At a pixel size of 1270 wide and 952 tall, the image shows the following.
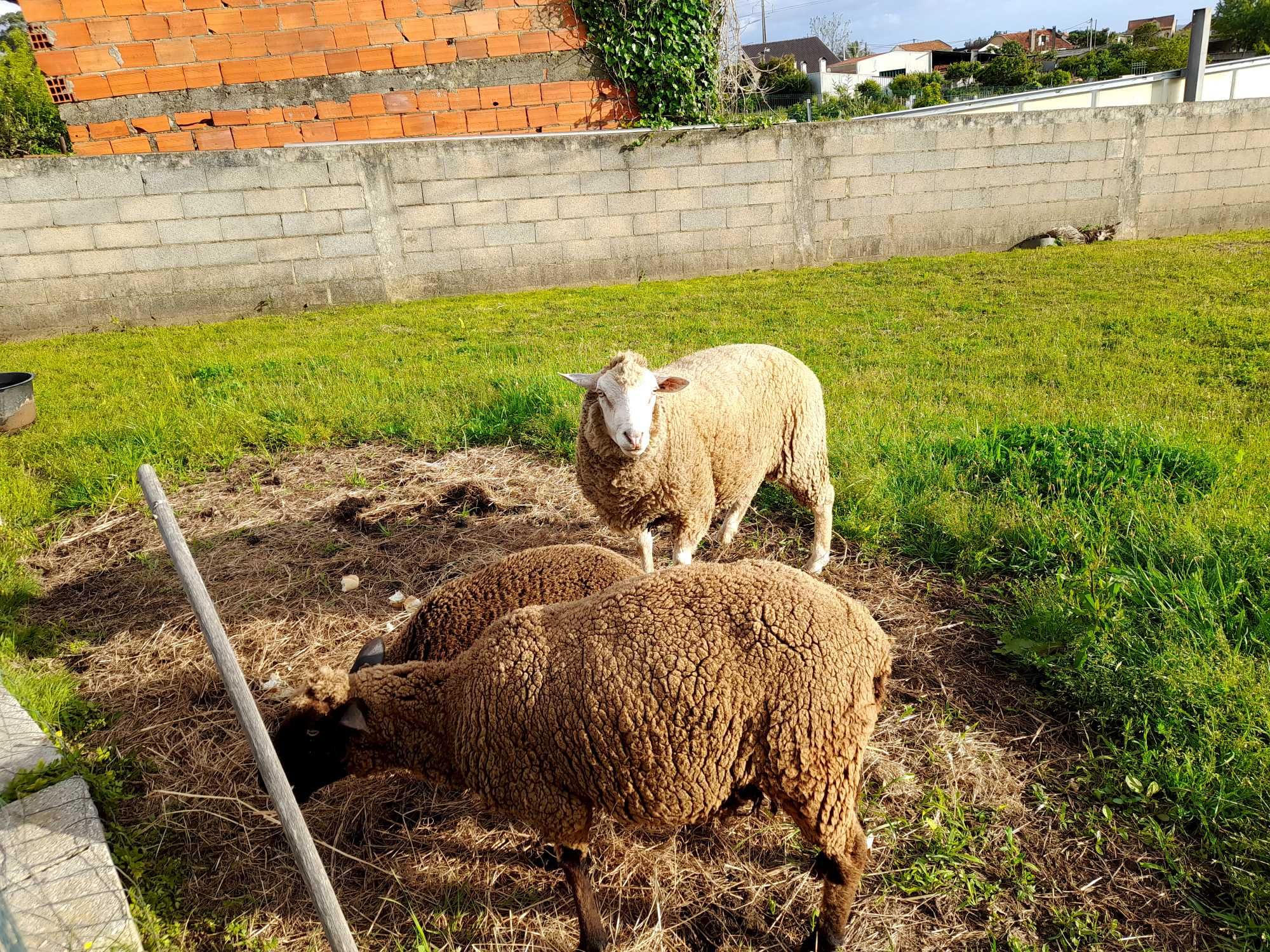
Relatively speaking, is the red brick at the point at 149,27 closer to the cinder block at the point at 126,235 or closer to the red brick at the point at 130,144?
the red brick at the point at 130,144

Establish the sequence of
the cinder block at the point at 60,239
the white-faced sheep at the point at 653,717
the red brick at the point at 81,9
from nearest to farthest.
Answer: the white-faced sheep at the point at 653,717 → the cinder block at the point at 60,239 → the red brick at the point at 81,9

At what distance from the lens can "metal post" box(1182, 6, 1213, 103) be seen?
16.7 metres

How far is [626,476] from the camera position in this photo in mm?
3436

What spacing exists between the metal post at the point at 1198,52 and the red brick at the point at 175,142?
2024 cm

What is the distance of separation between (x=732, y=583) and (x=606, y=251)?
381 inches

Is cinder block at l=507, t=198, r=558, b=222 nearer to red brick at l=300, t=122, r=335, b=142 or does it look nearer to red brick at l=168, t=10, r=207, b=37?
red brick at l=300, t=122, r=335, b=142

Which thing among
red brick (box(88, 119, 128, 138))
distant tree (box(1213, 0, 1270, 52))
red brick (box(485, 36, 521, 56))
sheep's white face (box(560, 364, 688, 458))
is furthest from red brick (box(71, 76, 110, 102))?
distant tree (box(1213, 0, 1270, 52))

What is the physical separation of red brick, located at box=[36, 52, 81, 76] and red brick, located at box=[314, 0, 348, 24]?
3265mm

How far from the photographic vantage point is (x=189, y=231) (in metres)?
9.48

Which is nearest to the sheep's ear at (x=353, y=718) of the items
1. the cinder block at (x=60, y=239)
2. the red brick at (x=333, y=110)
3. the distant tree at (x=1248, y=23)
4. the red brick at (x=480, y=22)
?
the cinder block at (x=60, y=239)

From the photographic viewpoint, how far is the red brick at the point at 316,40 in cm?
1033

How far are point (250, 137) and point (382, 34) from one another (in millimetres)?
2394

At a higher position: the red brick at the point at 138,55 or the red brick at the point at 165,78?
the red brick at the point at 138,55

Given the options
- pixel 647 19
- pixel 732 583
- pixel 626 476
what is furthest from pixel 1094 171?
pixel 732 583
